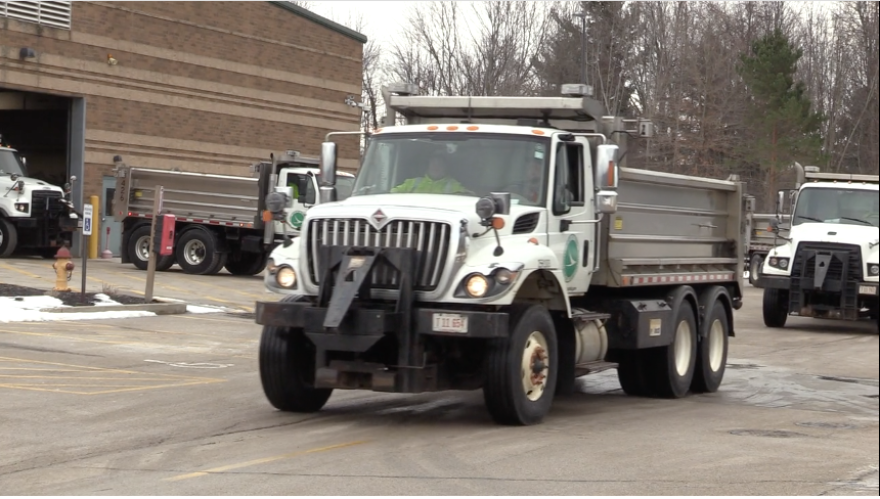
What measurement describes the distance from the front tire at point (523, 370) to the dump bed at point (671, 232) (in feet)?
5.36

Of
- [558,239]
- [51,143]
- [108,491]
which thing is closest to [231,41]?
[51,143]

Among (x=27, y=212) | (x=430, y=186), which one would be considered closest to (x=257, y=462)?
(x=430, y=186)

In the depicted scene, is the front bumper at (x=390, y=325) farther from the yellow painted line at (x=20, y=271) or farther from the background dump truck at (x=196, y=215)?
the background dump truck at (x=196, y=215)

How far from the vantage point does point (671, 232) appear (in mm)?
13609

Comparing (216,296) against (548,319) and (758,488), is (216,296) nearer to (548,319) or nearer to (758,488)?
(548,319)

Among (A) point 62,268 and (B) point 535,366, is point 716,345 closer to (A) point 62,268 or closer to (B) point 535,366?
(B) point 535,366

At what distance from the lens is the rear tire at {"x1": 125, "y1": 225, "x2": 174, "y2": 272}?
98.9ft

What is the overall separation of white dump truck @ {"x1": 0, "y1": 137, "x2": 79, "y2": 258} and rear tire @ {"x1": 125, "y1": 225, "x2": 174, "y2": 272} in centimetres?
167

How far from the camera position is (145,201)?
98.7 ft

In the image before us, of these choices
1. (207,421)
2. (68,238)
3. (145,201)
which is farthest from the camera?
(68,238)

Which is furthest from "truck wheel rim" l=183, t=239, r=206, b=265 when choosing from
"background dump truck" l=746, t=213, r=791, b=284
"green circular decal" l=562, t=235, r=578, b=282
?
"green circular decal" l=562, t=235, r=578, b=282

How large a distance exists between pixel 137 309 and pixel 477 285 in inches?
466

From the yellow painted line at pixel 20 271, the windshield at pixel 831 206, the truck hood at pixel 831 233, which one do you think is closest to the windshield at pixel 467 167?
the truck hood at pixel 831 233

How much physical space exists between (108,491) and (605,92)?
1370 inches
